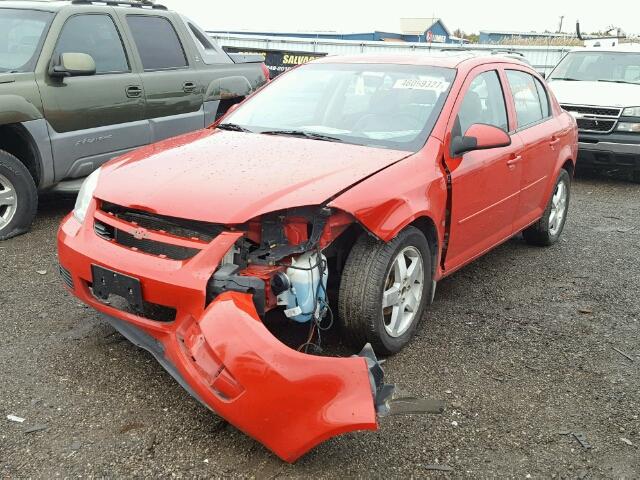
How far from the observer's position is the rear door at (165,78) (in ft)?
20.8

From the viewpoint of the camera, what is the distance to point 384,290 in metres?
3.32

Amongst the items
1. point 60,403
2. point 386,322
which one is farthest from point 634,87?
point 60,403

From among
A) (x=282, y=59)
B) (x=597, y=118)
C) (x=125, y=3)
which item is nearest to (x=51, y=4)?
(x=125, y=3)

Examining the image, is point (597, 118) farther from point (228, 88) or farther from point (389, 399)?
point (389, 399)

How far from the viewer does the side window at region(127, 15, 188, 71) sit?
21.0ft

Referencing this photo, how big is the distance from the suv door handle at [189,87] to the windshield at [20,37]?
140cm

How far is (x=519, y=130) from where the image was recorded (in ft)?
15.6

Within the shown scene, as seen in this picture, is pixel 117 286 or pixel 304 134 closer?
pixel 117 286

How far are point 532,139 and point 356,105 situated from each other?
1.54m

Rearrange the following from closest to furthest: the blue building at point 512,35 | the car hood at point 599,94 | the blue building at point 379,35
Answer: the car hood at point 599,94 < the blue building at point 379,35 < the blue building at point 512,35

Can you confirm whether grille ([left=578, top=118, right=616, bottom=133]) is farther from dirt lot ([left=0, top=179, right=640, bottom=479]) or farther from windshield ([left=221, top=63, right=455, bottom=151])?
windshield ([left=221, top=63, right=455, bottom=151])

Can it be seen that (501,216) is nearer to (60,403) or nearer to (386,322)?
(386,322)

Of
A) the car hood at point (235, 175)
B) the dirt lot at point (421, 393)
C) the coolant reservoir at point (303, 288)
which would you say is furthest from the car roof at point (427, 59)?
the coolant reservoir at point (303, 288)

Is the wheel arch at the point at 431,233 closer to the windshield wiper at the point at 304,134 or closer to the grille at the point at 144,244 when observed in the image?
the windshield wiper at the point at 304,134
